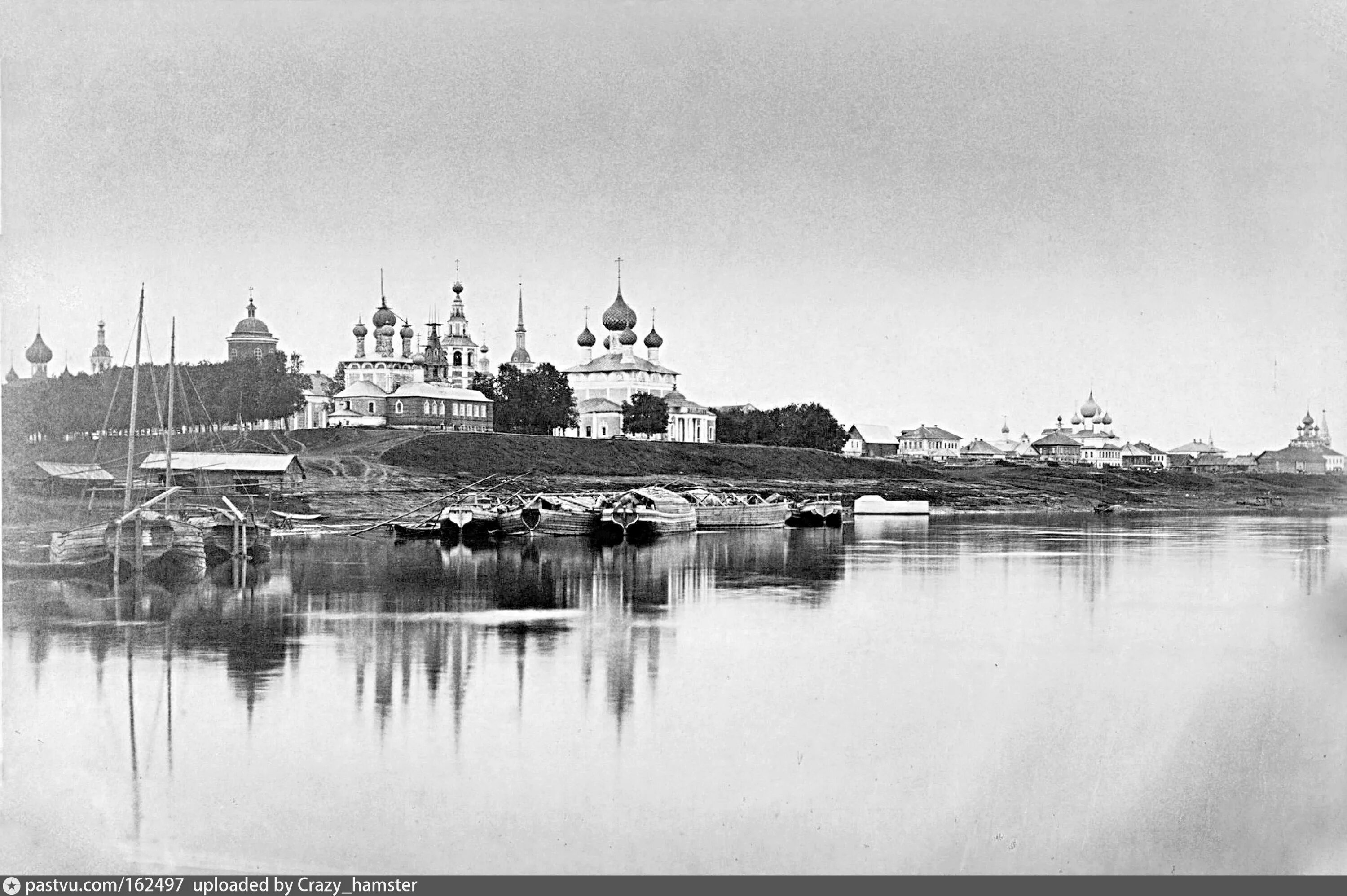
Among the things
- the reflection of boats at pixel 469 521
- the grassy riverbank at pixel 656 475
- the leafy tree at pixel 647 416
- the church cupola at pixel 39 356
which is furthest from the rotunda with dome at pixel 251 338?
the leafy tree at pixel 647 416

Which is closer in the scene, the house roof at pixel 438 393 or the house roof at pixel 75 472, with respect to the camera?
the house roof at pixel 75 472

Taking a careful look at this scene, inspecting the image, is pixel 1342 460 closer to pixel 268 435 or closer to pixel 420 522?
pixel 420 522

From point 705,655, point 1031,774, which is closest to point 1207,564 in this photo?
point 705,655

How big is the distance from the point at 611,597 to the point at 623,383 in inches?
1468

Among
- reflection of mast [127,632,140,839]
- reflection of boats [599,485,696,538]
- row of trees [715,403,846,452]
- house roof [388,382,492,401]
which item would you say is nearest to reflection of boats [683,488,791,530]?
reflection of boats [599,485,696,538]

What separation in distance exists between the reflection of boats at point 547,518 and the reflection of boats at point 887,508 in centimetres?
1486

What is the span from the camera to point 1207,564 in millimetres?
24750

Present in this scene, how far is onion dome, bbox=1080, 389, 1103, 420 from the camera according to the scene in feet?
81.7

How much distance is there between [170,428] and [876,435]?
34306mm

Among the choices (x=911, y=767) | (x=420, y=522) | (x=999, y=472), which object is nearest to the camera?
(x=911, y=767)

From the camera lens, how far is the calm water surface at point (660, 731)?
28.1ft

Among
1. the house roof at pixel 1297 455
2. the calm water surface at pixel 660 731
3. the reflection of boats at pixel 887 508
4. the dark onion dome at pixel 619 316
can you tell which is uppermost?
the dark onion dome at pixel 619 316

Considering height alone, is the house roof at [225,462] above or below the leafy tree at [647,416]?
below

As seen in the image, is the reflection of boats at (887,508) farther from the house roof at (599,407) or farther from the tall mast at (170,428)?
the tall mast at (170,428)
